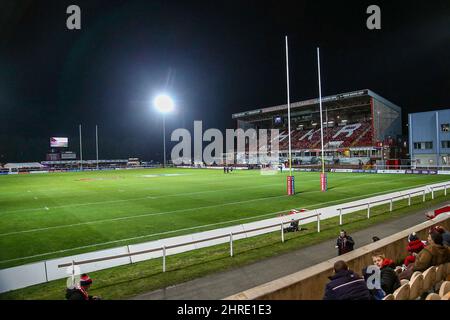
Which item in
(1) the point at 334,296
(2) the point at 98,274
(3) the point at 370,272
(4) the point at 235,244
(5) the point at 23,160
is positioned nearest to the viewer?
(1) the point at 334,296

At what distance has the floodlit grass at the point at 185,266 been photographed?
7852mm

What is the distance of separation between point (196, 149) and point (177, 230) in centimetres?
7976

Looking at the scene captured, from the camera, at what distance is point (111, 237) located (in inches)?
523

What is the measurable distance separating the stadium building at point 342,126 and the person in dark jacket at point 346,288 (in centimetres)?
5424

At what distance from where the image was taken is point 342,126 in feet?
248

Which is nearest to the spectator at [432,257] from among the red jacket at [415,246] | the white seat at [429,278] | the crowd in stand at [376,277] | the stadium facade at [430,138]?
the crowd in stand at [376,277]

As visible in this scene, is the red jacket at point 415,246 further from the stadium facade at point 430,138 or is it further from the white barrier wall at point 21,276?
the stadium facade at point 430,138

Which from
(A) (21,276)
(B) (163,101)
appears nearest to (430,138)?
(B) (163,101)

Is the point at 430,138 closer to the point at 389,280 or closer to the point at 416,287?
the point at 389,280

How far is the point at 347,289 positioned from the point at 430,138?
193 ft

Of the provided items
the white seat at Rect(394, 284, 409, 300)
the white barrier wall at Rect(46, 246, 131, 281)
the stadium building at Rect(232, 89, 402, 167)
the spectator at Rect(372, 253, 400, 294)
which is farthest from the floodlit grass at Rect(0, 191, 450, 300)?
the stadium building at Rect(232, 89, 402, 167)

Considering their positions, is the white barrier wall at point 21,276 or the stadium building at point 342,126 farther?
the stadium building at point 342,126
